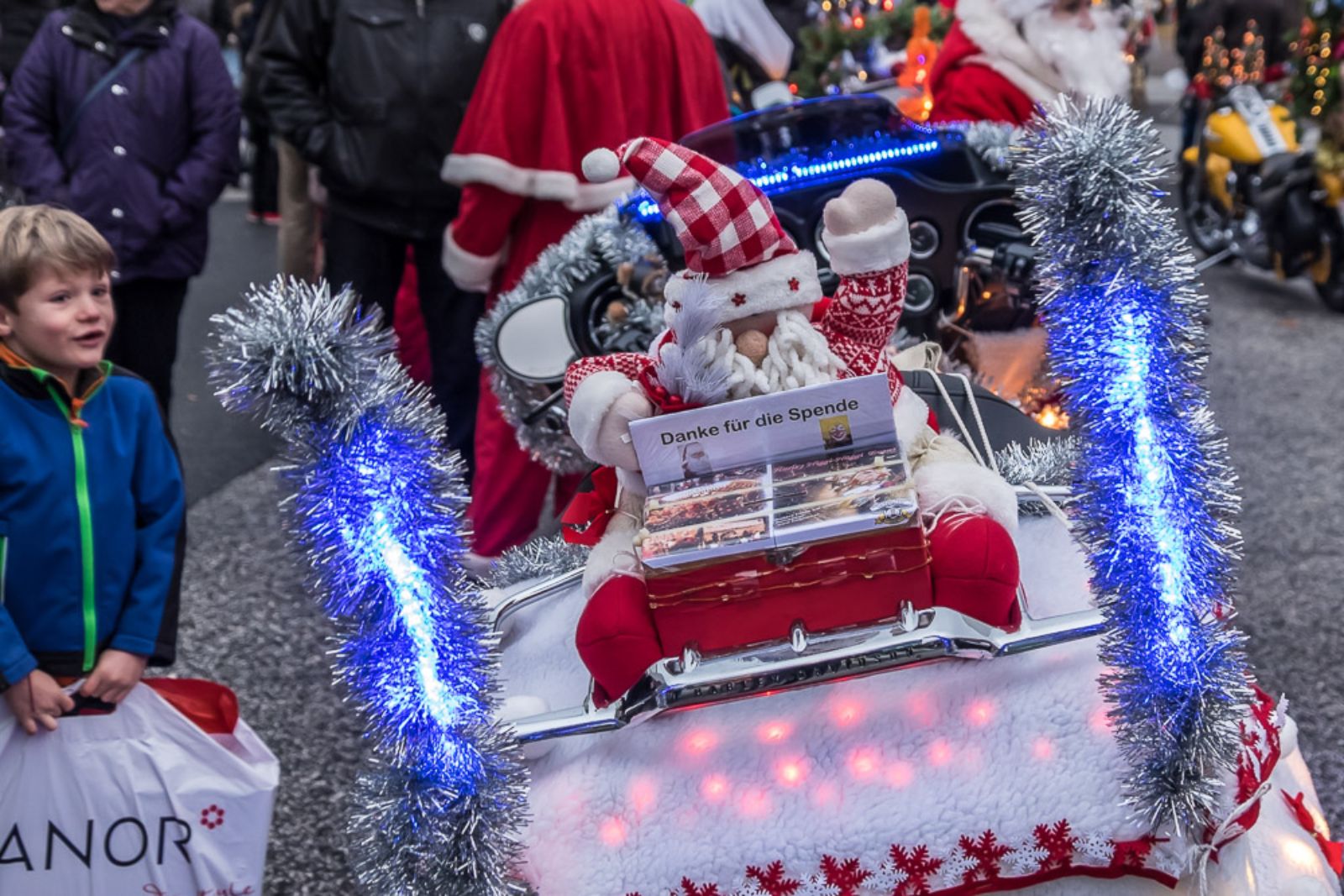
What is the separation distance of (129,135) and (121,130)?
0.9 inches

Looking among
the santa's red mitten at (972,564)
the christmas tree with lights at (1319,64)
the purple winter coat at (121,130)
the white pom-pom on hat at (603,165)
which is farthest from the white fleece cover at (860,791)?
the christmas tree with lights at (1319,64)

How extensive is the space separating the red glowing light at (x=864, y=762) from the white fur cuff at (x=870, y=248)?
52 centimetres

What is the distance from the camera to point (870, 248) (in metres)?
1.57

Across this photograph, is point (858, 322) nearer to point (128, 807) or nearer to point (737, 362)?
point (737, 362)

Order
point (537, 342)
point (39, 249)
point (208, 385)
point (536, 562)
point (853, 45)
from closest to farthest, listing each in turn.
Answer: point (536, 562), point (39, 249), point (537, 342), point (208, 385), point (853, 45)


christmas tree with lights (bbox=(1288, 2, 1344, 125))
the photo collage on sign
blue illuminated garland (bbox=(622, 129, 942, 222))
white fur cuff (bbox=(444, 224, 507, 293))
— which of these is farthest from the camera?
christmas tree with lights (bbox=(1288, 2, 1344, 125))

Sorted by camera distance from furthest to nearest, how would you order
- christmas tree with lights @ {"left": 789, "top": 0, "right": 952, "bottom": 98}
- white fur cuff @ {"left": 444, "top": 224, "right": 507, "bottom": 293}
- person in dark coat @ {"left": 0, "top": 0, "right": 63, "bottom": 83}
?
1. christmas tree with lights @ {"left": 789, "top": 0, "right": 952, "bottom": 98}
2. person in dark coat @ {"left": 0, "top": 0, "right": 63, "bottom": 83}
3. white fur cuff @ {"left": 444, "top": 224, "right": 507, "bottom": 293}

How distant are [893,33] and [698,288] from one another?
4263 millimetres

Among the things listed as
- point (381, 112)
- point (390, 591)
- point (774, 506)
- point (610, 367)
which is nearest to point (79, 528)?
point (390, 591)

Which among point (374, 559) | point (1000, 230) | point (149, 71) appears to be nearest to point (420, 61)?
point (149, 71)

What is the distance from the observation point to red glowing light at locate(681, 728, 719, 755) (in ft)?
5.00

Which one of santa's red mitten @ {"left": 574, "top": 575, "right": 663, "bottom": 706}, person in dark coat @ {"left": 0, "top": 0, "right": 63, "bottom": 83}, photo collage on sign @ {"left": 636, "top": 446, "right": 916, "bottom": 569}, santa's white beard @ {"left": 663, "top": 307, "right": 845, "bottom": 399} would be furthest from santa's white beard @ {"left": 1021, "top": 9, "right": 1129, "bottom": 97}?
person in dark coat @ {"left": 0, "top": 0, "right": 63, "bottom": 83}

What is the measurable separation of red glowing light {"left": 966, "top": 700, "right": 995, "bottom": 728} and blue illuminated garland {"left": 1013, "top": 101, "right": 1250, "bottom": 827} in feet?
0.41

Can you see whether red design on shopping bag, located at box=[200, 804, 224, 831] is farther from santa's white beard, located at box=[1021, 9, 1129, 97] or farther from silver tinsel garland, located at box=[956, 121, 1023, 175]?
santa's white beard, located at box=[1021, 9, 1129, 97]
